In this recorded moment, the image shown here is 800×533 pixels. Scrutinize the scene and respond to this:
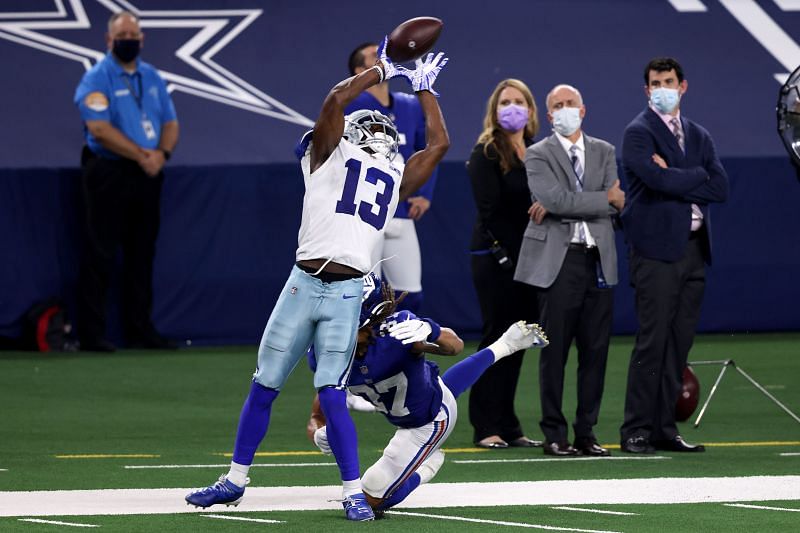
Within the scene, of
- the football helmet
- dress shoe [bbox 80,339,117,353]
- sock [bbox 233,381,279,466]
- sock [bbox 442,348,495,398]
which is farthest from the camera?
dress shoe [bbox 80,339,117,353]

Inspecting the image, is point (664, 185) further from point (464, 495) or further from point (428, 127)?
point (464, 495)

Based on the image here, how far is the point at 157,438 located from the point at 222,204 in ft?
19.0

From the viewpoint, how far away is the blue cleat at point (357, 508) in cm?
726

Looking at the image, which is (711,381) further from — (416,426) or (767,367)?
(416,426)

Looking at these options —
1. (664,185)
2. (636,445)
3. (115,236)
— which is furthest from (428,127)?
(115,236)

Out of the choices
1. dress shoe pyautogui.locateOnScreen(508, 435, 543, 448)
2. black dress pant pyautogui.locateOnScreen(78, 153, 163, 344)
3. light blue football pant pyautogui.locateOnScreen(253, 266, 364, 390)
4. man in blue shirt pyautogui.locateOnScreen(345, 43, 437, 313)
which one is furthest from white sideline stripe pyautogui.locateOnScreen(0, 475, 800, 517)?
black dress pant pyautogui.locateOnScreen(78, 153, 163, 344)

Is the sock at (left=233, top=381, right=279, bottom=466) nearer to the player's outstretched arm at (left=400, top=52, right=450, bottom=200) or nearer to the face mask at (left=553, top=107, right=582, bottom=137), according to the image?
the player's outstretched arm at (left=400, top=52, right=450, bottom=200)

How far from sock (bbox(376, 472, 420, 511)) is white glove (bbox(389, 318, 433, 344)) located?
2.24ft

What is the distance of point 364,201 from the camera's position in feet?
25.0

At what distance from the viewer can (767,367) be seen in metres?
14.4

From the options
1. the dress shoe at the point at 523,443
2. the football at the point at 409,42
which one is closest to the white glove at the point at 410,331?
the football at the point at 409,42

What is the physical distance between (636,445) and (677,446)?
280mm

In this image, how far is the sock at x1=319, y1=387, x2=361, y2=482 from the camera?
730cm

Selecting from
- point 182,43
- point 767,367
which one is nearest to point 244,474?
point 767,367
